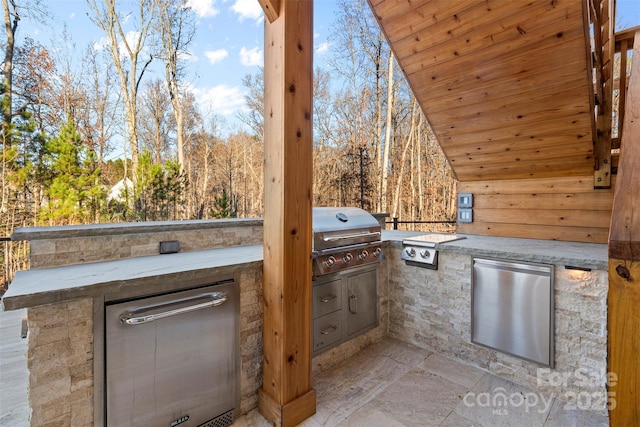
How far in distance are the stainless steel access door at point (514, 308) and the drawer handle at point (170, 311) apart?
6.60ft

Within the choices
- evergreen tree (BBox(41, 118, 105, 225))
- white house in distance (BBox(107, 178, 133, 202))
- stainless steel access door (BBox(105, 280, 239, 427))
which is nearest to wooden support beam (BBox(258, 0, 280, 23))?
stainless steel access door (BBox(105, 280, 239, 427))

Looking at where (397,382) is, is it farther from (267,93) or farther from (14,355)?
(14,355)

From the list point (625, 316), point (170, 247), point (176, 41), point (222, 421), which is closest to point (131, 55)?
point (176, 41)

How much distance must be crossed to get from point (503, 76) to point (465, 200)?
5.05ft

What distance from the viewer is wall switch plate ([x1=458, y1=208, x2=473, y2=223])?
12.0 feet

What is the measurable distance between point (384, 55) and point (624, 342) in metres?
8.42

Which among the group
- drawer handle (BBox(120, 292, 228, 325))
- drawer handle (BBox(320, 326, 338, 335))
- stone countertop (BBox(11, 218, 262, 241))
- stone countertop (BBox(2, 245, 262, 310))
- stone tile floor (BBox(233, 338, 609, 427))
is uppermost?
stone countertop (BBox(11, 218, 262, 241))

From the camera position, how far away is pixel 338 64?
335 inches

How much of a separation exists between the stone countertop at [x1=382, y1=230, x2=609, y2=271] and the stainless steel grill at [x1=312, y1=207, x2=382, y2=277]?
0.43m

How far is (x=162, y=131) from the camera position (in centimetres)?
818

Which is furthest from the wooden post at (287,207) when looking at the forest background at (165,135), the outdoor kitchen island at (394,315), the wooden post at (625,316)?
the forest background at (165,135)

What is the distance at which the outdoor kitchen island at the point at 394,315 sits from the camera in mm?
1319

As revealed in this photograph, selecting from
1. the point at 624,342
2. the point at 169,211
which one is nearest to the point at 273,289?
the point at 624,342

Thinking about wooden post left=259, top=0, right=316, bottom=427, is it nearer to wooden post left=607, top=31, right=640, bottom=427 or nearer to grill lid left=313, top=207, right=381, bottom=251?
grill lid left=313, top=207, right=381, bottom=251
